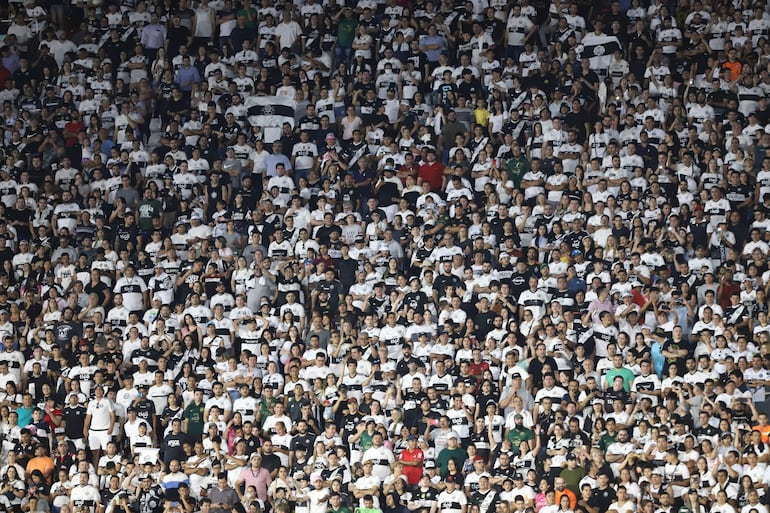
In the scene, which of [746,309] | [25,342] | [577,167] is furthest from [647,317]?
[25,342]

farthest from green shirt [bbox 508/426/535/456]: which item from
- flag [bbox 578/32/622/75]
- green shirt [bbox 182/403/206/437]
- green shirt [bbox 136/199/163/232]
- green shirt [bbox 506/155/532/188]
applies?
flag [bbox 578/32/622/75]

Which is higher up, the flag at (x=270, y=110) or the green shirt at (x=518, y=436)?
the flag at (x=270, y=110)

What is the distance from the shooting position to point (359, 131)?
28500 mm

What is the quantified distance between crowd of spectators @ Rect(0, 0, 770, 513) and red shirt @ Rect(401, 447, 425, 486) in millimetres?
34

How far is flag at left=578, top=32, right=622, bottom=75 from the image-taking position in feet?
95.2

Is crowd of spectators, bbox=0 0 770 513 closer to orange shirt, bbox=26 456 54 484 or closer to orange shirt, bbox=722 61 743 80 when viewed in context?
orange shirt, bbox=26 456 54 484

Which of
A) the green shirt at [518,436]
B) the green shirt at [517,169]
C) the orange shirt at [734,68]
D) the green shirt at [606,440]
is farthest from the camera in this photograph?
the orange shirt at [734,68]

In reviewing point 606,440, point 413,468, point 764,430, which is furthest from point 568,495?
point 764,430

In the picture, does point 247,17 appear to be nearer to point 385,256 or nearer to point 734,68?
point 385,256

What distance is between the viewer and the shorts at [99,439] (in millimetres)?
24344

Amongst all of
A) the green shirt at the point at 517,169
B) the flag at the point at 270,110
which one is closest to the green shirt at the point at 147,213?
the flag at the point at 270,110

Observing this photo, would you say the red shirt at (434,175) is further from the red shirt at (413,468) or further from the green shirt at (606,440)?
the green shirt at (606,440)

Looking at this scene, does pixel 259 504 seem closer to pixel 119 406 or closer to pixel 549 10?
pixel 119 406

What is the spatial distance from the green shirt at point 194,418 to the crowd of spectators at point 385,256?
0.12 feet
